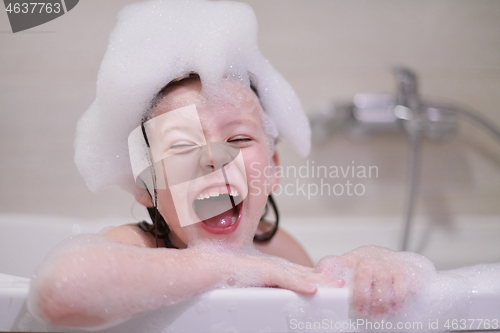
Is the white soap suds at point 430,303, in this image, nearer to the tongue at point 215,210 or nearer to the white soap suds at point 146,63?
the tongue at point 215,210

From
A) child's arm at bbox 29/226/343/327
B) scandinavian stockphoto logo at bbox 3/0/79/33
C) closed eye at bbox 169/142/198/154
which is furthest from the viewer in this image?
scandinavian stockphoto logo at bbox 3/0/79/33

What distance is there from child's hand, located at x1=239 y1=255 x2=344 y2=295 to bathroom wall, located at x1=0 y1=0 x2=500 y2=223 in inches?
13.7

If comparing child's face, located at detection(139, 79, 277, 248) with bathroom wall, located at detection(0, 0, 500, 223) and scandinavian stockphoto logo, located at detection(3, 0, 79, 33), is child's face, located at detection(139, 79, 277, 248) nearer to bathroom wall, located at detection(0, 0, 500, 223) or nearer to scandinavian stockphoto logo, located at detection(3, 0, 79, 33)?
bathroom wall, located at detection(0, 0, 500, 223)

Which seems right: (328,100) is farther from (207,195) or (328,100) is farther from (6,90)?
(6,90)

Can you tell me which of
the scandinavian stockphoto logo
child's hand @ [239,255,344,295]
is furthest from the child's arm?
the scandinavian stockphoto logo

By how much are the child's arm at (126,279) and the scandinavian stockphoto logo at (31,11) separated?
1.55ft

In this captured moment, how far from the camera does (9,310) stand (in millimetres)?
534

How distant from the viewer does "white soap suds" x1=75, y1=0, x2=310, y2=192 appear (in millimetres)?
699

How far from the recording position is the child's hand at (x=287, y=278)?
54 centimetres

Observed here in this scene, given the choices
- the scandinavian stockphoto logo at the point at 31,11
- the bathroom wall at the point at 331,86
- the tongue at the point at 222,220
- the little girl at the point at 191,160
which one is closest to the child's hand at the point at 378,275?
the little girl at the point at 191,160

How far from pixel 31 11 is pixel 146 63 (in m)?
0.29

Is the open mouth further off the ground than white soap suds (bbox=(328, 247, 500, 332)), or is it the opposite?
the open mouth

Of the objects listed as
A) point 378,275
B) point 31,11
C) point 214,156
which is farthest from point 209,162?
point 31,11

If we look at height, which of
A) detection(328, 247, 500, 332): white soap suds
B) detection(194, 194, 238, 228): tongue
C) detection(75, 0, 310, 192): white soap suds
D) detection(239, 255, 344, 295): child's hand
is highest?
detection(75, 0, 310, 192): white soap suds
